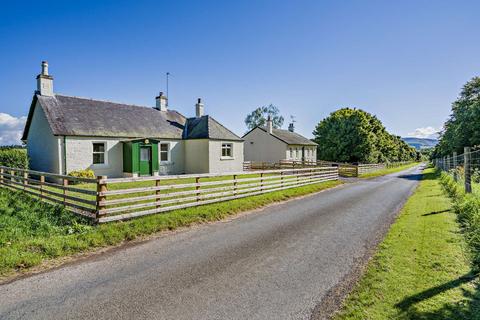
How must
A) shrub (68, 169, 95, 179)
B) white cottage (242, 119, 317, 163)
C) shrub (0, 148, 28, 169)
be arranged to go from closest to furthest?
shrub (68, 169, 95, 179), shrub (0, 148, 28, 169), white cottage (242, 119, 317, 163)

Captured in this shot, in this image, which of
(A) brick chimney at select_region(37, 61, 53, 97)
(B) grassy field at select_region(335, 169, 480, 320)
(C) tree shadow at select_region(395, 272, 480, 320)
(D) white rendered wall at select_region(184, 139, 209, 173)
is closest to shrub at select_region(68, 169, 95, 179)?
(A) brick chimney at select_region(37, 61, 53, 97)

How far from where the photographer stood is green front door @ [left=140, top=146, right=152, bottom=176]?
64.6 feet

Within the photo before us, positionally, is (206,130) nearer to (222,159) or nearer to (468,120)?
(222,159)

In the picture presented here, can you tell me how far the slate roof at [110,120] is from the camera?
17.6 metres

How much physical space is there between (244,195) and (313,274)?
7.44 metres

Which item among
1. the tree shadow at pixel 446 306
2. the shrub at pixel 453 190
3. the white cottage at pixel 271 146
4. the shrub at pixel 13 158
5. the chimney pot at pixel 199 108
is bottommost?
the tree shadow at pixel 446 306

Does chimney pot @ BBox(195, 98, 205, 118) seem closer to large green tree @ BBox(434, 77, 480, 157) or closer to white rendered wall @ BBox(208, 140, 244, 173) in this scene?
white rendered wall @ BBox(208, 140, 244, 173)

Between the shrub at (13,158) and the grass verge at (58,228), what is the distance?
7.30 metres

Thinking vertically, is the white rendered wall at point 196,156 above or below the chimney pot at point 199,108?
below

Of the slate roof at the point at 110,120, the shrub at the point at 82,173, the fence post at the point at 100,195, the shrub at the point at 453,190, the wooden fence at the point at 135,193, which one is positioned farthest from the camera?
the slate roof at the point at 110,120

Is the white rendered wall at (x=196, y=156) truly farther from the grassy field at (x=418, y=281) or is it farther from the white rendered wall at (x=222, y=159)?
the grassy field at (x=418, y=281)

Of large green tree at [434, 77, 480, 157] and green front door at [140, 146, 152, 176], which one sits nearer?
green front door at [140, 146, 152, 176]

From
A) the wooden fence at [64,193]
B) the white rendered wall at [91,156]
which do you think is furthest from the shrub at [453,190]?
the white rendered wall at [91,156]

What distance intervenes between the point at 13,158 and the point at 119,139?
19.7ft
